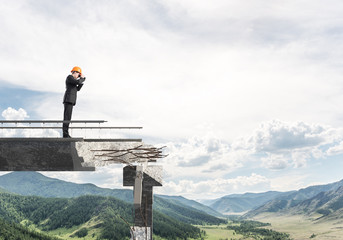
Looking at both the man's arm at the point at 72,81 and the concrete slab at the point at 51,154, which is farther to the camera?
the man's arm at the point at 72,81

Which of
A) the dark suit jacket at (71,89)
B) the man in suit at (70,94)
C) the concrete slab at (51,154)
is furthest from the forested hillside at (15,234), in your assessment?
the concrete slab at (51,154)

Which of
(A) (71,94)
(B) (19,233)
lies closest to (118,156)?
(A) (71,94)

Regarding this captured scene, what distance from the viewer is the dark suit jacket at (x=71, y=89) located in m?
12.9

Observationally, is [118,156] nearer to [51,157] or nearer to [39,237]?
[51,157]

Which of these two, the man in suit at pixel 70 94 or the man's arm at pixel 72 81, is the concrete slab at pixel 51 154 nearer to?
the man in suit at pixel 70 94

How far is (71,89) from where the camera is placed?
13.0m

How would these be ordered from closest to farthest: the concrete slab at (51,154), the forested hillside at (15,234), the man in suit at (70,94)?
the concrete slab at (51,154) < the man in suit at (70,94) < the forested hillside at (15,234)

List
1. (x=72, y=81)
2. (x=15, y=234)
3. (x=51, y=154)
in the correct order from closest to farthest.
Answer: (x=51, y=154), (x=72, y=81), (x=15, y=234)

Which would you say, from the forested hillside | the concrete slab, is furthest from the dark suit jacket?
Answer: the forested hillside

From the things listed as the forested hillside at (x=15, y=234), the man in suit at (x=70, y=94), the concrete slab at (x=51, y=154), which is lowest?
the forested hillside at (x=15, y=234)

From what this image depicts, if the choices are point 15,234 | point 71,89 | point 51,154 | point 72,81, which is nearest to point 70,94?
point 71,89

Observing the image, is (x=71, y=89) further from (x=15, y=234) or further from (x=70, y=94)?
(x=15, y=234)

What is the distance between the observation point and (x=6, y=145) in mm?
11422

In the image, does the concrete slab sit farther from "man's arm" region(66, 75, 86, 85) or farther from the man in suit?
"man's arm" region(66, 75, 86, 85)
